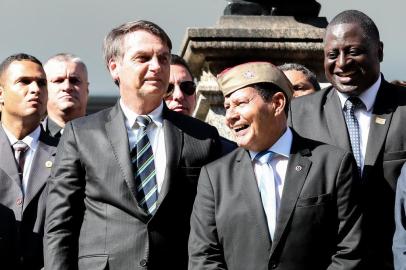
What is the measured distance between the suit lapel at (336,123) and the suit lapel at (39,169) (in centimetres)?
170

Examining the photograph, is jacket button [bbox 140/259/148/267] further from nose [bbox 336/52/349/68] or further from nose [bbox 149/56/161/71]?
nose [bbox 336/52/349/68]

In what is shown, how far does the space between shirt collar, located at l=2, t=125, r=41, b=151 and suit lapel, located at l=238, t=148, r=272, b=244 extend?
5.49 feet

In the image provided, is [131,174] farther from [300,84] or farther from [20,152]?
[300,84]

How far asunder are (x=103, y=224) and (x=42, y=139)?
1346mm

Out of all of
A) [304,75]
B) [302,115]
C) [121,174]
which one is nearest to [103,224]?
[121,174]

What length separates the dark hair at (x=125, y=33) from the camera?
6332mm

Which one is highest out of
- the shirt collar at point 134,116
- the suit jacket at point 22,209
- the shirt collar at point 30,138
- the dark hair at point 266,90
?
the dark hair at point 266,90

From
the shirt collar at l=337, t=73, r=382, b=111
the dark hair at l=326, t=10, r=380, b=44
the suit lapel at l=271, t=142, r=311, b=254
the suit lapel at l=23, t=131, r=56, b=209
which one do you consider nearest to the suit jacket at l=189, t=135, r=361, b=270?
the suit lapel at l=271, t=142, r=311, b=254

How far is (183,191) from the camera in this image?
618 centimetres

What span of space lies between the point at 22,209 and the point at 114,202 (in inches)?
41.3

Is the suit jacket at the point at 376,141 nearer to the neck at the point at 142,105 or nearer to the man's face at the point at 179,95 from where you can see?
the neck at the point at 142,105

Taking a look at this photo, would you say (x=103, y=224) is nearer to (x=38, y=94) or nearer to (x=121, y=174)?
(x=121, y=174)

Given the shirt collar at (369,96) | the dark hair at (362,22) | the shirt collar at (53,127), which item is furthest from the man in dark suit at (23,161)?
the dark hair at (362,22)

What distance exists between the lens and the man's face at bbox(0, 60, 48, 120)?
24.1 feet
